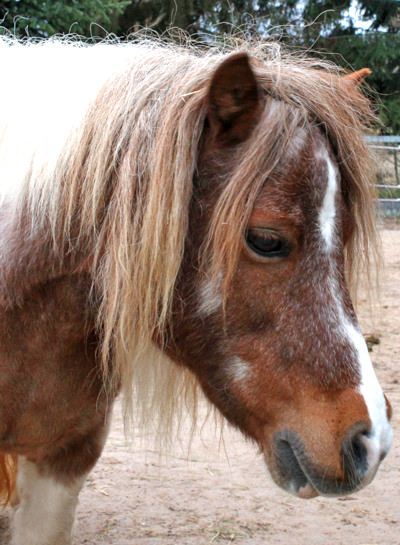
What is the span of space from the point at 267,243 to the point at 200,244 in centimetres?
18

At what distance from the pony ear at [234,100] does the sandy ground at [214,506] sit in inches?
44.9

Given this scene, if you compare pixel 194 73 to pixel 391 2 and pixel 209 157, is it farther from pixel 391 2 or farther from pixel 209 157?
pixel 391 2

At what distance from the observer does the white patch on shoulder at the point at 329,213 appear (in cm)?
162

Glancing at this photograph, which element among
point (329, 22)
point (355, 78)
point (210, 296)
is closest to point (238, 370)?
point (210, 296)

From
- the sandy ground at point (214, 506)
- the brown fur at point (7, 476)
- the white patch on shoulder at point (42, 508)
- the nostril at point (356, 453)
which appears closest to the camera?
the nostril at point (356, 453)

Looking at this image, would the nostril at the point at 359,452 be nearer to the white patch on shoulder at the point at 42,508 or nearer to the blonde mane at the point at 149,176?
the blonde mane at the point at 149,176

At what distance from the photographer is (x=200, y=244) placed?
1.69 meters

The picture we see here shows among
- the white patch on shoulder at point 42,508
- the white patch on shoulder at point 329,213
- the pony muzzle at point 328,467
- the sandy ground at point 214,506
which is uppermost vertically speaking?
the white patch on shoulder at point 329,213

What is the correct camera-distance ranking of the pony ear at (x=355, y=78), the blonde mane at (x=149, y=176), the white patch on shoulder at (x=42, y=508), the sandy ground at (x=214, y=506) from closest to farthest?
the blonde mane at (x=149, y=176)
the pony ear at (x=355, y=78)
the white patch on shoulder at (x=42, y=508)
the sandy ground at (x=214, y=506)

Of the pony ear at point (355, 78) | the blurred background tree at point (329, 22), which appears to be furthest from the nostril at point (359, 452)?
the blurred background tree at point (329, 22)

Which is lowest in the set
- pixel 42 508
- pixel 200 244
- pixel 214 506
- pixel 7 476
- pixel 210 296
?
pixel 214 506

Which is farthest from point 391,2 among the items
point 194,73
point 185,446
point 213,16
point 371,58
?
point 194,73

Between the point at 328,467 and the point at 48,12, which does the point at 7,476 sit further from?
the point at 48,12

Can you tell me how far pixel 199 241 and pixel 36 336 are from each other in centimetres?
53
